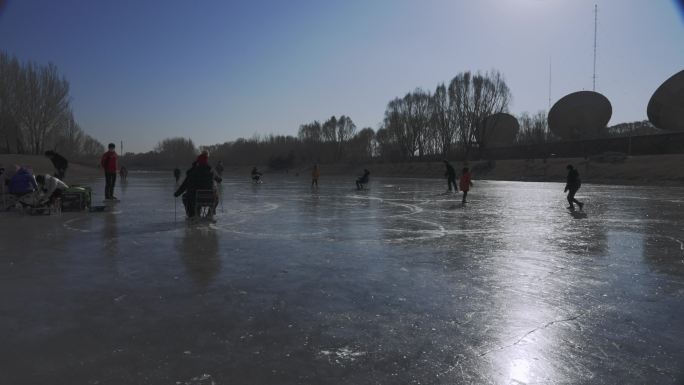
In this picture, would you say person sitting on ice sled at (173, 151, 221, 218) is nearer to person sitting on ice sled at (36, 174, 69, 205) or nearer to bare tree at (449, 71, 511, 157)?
person sitting on ice sled at (36, 174, 69, 205)

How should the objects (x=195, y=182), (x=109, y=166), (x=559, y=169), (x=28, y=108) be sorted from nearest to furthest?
(x=195, y=182), (x=109, y=166), (x=559, y=169), (x=28, y=108)

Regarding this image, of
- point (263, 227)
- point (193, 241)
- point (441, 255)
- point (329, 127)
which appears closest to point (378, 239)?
point (441, 255)

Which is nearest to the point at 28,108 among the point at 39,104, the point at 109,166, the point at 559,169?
the point at 39,104

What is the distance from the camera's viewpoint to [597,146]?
134 feet

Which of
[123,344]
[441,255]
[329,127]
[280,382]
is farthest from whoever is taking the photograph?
[329,127]

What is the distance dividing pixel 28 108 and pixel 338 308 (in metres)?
61.6

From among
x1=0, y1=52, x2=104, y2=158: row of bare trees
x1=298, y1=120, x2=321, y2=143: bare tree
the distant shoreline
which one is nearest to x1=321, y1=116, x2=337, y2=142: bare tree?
x1=298, y1=120, x2=321, y2=143: bare tree

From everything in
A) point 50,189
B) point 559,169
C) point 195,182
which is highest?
point 559,169

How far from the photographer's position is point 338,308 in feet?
11.9

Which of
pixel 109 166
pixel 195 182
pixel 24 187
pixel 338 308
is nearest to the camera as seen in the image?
pixel 338 308

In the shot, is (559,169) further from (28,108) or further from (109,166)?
(28,108)

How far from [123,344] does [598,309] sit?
3.84 metres

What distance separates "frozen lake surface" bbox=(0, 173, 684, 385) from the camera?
2.52 m

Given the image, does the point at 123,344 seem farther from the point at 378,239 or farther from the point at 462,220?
the point at 462,220
